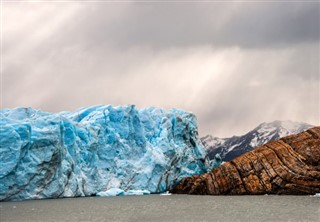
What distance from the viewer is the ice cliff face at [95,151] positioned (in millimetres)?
46062

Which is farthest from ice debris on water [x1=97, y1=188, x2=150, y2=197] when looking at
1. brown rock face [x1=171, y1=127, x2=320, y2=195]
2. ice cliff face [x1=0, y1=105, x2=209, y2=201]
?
brown rock face [x1=171, y1=127, x2=320, y2=195]

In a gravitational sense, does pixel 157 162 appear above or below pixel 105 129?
below

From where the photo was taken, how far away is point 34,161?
46.5 m

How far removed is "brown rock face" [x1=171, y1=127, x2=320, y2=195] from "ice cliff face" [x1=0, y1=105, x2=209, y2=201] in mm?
8639

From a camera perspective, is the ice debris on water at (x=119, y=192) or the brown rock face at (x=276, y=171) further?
the ice debris on water at (x=119, y=192)

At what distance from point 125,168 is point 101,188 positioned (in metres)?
3.91

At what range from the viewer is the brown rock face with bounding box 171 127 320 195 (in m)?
49.5

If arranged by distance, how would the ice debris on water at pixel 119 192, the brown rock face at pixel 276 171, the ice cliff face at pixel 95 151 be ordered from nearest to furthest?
1. the ice cliff face at pixel 95 151
2. the brown rock face at pixel 276 171
3. the ice debris on water at pixel 119 192

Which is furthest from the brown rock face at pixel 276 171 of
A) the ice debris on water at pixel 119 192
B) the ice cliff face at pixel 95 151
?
the ice cliff face at pixel 95 151

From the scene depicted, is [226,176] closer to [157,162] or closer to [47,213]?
[157,162]

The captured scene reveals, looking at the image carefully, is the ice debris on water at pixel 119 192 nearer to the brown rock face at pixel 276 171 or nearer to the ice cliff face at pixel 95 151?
the ice cliff face at pixel 95 151

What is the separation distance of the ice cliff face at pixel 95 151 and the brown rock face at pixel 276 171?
8.64 meters

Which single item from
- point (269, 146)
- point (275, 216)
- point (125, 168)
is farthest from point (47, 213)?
point (269, 146)

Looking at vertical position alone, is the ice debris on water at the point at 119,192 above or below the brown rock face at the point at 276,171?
below
